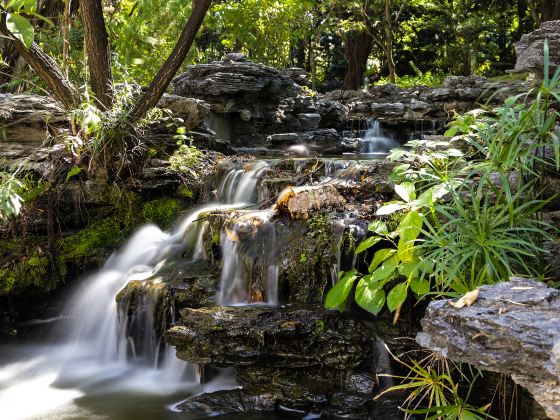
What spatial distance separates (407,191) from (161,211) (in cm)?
370

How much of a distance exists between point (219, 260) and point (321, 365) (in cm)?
171

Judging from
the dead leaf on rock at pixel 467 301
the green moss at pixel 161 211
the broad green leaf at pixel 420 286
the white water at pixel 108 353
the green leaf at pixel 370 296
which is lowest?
the white water at pixel 108 353

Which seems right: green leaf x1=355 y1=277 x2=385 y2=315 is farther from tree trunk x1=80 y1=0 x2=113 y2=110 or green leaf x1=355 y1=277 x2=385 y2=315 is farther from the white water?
tree trunk x1=80 y1=0 x2=113 y2=110

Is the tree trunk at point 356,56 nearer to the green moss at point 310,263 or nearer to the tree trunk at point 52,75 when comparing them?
the tree trunk at point 52,75

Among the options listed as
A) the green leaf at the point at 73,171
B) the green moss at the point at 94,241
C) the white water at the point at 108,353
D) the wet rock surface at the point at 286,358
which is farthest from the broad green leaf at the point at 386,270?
the green leaf at the point at 73,171

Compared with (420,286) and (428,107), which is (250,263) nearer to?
(420,286)

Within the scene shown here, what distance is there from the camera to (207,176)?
23.1 ft

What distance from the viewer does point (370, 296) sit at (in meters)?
3.88

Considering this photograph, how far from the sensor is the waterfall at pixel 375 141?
1126 cm

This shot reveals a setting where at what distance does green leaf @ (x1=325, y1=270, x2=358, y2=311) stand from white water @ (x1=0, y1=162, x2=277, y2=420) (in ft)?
2.62

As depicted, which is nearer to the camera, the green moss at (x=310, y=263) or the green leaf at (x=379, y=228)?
the green leaf at (x=379, y=228)

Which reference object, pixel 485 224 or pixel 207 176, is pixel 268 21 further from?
pixel 485 224

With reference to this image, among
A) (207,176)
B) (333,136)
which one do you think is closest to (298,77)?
(333,136)

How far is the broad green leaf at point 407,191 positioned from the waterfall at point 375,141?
23.2 ft
